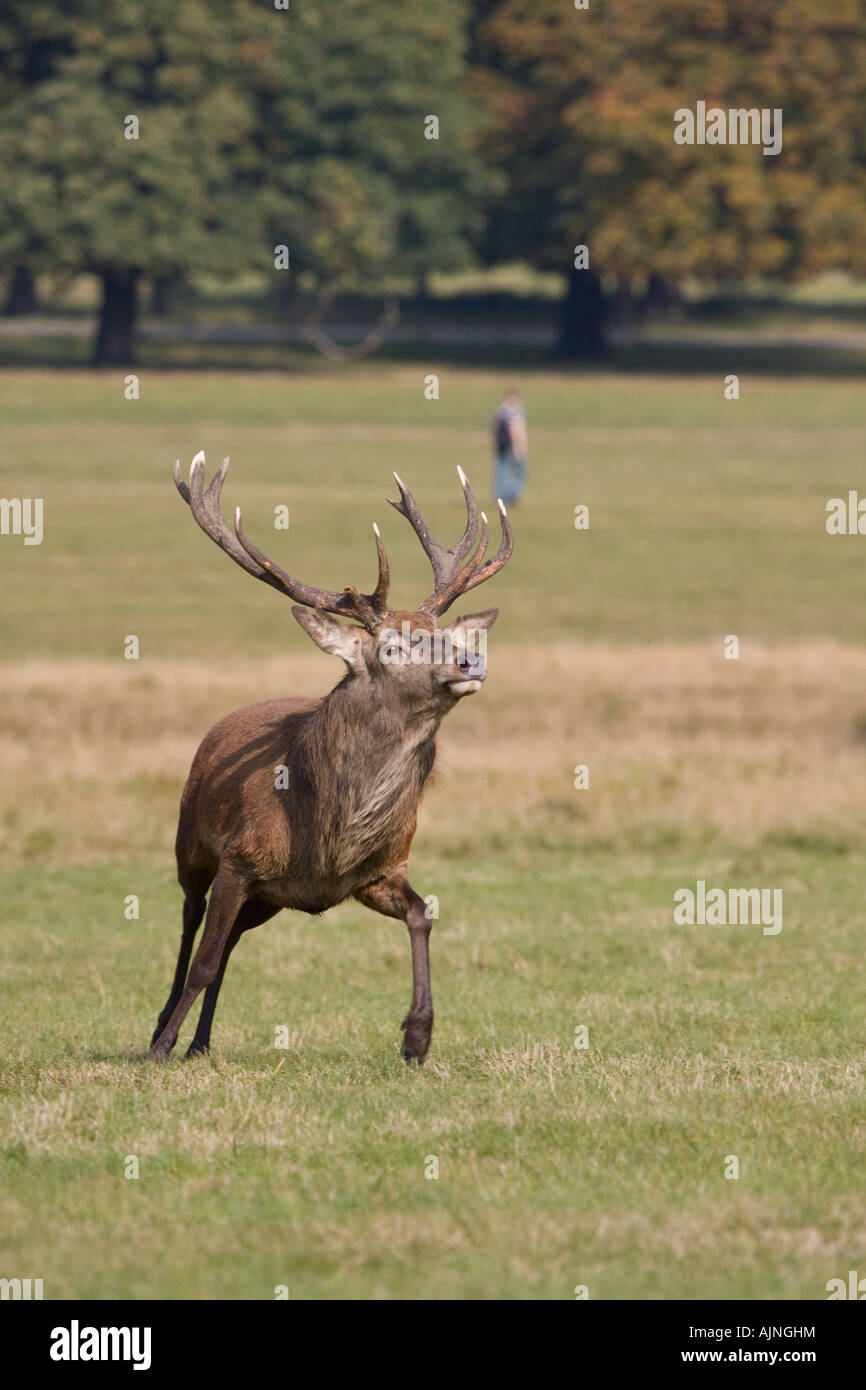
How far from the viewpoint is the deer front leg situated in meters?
9.79

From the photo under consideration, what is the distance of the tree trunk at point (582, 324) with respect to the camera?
76.6m

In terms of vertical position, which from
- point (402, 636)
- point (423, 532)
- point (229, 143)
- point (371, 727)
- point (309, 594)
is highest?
point (229, 143)

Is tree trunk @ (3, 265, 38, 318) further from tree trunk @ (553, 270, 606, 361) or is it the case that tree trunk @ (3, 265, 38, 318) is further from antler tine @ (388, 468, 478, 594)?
antler tine @ (388, 468, 478, 594)

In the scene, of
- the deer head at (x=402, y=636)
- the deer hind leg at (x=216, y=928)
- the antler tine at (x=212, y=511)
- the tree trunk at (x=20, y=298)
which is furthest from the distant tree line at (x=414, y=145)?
the deer hind leg at (x=216, y=928)

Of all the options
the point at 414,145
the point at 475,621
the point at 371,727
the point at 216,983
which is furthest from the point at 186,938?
the point at 414,145

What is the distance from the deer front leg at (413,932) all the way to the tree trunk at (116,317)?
59.8 meters

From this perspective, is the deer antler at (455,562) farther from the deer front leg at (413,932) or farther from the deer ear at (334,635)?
the deer front leg at (413,932)

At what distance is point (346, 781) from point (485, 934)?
6078mm

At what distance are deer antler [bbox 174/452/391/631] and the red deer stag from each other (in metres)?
0.01

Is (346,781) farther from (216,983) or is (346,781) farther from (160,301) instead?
(160,301)

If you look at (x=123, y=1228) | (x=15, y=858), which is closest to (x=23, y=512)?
(x=15, y=858)

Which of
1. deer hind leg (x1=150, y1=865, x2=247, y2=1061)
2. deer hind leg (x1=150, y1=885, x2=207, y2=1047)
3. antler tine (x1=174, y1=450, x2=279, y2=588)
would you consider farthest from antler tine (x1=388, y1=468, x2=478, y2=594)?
deer hind leg (x1=150, y1=885, x2=207, y2=1047)

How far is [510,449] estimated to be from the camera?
42000mm

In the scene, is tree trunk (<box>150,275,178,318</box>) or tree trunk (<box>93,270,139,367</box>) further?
tree trunk (<box>150,275,178,318</box>)
